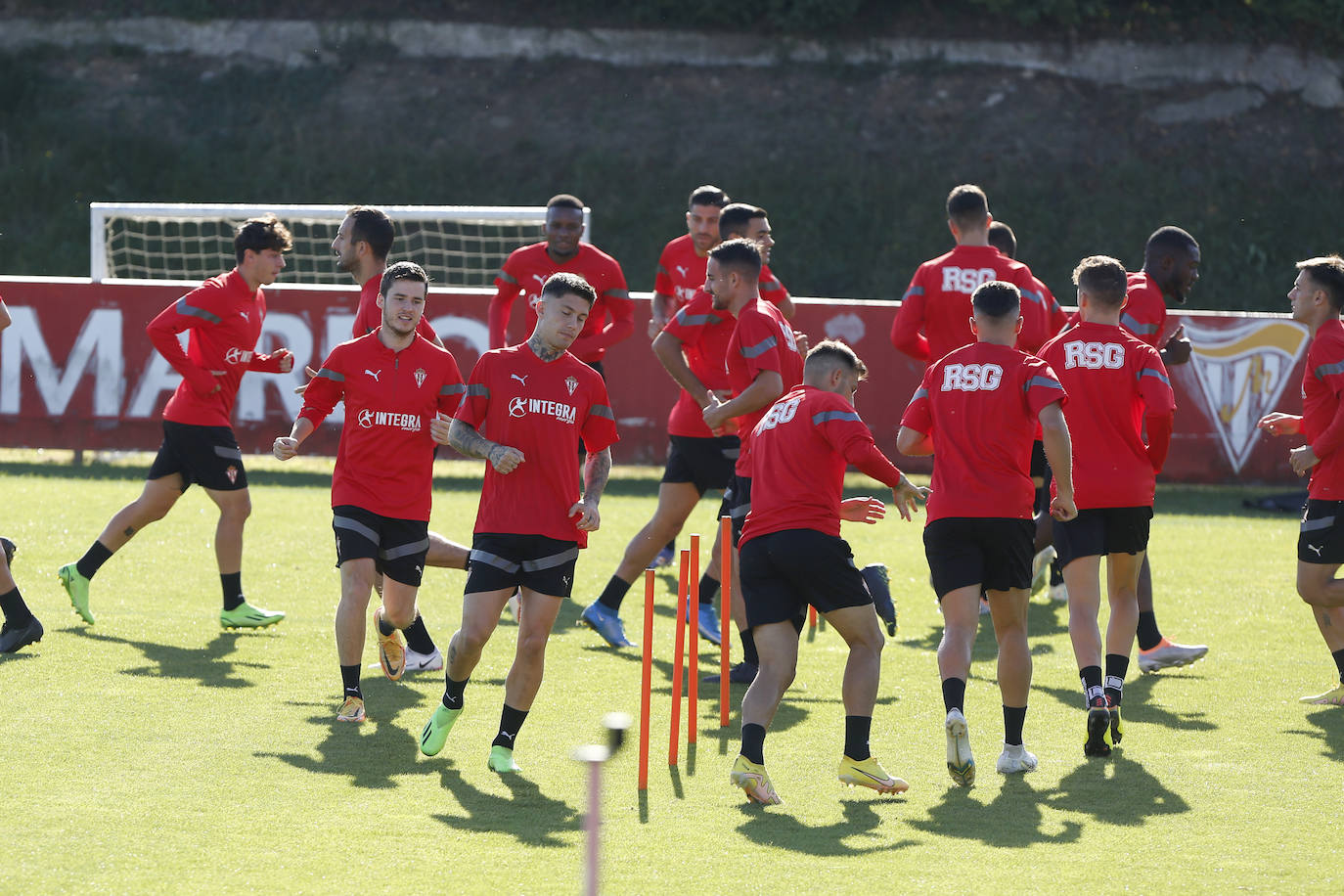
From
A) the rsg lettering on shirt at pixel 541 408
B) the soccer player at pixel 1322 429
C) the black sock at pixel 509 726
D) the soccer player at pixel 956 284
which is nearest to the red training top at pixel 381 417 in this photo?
the rsg lettering on shirt at pixel 541 408

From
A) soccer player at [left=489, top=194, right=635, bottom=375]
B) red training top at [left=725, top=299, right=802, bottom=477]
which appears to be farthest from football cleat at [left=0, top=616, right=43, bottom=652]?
red training top at [left=725, top=299, right=802, bottom=477]

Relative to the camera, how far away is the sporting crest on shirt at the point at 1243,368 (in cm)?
1535

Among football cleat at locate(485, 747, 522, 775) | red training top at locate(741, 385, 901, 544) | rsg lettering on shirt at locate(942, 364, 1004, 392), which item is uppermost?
rsg lettering on shirt at locate(942, 364, 1004, 392)

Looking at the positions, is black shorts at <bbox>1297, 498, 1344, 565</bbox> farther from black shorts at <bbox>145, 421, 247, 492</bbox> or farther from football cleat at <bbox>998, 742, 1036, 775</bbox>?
black shorts at <bbox>145, 421, 247, 492</bbox>

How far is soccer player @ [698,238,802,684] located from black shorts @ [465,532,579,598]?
131 cm

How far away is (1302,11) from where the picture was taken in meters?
28.6

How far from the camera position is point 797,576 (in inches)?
237

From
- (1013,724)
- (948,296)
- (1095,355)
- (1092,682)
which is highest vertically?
(948,296)

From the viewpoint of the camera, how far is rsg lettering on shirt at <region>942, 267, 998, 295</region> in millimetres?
8836

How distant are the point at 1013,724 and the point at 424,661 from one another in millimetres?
3176

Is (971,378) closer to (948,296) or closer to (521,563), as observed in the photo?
(521,563)

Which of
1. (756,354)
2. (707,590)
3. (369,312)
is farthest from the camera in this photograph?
(707,590)

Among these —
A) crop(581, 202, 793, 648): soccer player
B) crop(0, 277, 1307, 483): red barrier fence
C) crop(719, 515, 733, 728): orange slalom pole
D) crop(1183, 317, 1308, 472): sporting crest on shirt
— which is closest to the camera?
crop(719, 515, 733, 728): orange slalom pole

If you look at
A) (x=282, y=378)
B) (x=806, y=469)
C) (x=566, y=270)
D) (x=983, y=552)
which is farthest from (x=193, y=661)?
(x=282, y=378)
